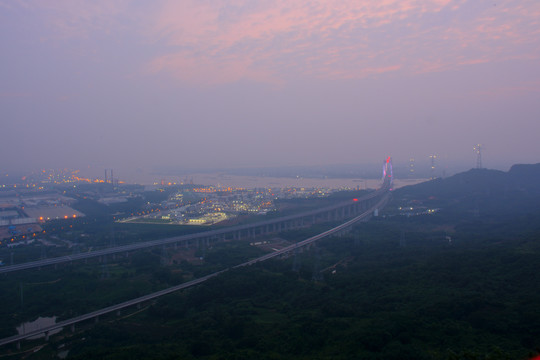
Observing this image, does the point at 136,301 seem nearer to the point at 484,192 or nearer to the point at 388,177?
the point at 484,192

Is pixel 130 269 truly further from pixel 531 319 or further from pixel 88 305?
pixel 531 319

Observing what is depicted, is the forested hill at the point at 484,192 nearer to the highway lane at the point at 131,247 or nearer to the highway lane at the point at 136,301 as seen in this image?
the highway lane at the point at 131,247

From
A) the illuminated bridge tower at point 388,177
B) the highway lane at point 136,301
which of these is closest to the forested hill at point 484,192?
the illuminated bridge tower at point 388,177

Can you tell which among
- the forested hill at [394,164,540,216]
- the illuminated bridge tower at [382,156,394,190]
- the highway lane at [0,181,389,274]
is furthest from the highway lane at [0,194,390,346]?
the illuminated bridge tower at [382,156,394,190]

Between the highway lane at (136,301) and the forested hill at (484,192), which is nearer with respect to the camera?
the highway lane at (136,301)

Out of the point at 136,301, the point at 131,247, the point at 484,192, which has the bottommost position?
the point at 136,301

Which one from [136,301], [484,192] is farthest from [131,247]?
[484,192]

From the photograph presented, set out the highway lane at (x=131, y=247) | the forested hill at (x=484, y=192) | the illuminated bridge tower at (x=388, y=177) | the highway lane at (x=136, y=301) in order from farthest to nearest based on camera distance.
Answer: the illuminated bridge tower at (x=388, y=177), the forested hill at (x=484, y=192), the highway lane at (x=131, y=247), the highway lane at (x=136, y=301)

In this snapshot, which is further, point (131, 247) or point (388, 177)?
point (388, 177)

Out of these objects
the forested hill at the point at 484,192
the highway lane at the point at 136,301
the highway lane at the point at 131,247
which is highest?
the forested hill at the point at 484,192

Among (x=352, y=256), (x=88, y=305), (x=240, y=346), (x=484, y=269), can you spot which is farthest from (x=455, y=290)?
(x=88, y=305)

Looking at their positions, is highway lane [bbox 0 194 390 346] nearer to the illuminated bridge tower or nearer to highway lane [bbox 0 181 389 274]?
highway lane [bbox 0 181 389 274]
